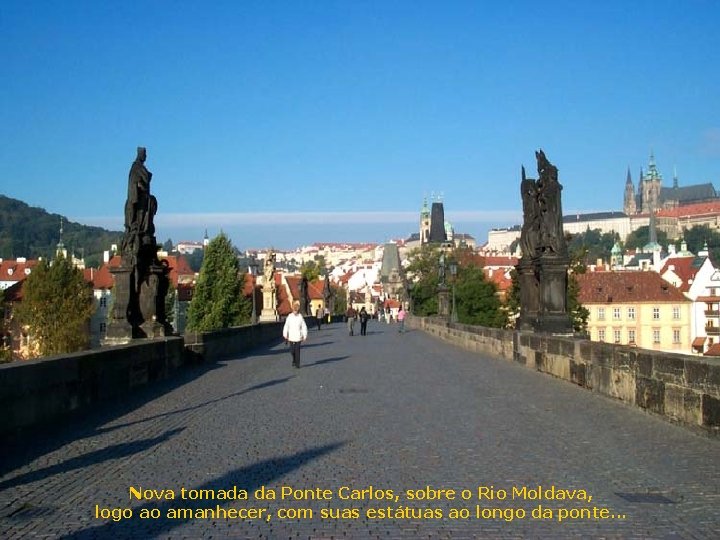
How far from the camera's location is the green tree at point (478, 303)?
75.9 m

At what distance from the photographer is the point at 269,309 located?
2130 inches

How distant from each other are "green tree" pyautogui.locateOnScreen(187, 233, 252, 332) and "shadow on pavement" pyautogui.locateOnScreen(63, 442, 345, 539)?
75135 mm

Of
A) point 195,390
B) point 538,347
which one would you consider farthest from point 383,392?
point 538,347

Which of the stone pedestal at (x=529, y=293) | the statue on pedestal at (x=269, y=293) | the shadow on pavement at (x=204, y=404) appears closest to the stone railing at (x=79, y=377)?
the shadow on pavement at (x=204, y=404)

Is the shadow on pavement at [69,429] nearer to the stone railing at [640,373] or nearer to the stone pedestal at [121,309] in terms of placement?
the stone pedestal at [121,309]

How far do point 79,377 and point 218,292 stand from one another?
74.5 metres

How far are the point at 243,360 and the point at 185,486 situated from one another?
55.9 feet

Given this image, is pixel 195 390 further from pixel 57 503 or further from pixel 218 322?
pixel 218 322

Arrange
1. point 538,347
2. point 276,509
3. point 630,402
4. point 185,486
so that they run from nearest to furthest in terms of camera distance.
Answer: point 276,509, point 185,486, point 630,402, point 538,347

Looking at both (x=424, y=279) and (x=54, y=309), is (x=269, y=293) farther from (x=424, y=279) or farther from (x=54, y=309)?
(x=424, y=279)

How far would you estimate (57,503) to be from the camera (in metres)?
6.70

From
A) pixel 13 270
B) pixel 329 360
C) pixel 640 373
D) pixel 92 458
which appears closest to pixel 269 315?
pixel 329 360

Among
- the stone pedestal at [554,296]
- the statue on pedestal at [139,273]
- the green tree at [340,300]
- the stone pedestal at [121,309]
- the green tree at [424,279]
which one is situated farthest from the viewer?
the green tree at [340,300]

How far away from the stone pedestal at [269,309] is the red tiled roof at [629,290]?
132 feet
